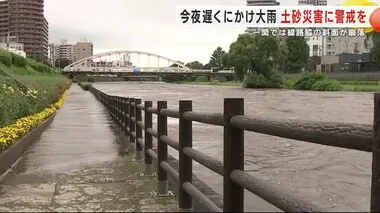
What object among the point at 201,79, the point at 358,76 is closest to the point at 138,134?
the point at 358,76

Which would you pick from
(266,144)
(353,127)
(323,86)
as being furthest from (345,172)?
(323,86)

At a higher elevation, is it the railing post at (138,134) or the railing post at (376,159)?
the railing post at (376,159)

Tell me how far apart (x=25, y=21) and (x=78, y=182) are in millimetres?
102316

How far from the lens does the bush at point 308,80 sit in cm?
7012

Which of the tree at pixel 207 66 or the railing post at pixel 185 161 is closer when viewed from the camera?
the railing post at pixel 185 161

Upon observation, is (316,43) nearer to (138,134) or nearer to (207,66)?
(207,66)

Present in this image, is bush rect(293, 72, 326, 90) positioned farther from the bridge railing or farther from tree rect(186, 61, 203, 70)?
tree rect(186, 61, 203, 70)

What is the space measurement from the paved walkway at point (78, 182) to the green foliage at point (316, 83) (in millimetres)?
57709

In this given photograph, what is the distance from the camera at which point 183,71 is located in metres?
128

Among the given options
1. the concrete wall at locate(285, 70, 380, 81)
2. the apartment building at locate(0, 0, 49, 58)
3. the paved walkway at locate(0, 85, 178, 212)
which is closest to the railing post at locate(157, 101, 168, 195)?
the paved walkway at locate(0, 85, 178, 212)

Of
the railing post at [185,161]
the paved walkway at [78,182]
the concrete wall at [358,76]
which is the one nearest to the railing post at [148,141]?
the paved walkway at [78,182]

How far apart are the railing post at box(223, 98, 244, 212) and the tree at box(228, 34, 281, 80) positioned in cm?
7498

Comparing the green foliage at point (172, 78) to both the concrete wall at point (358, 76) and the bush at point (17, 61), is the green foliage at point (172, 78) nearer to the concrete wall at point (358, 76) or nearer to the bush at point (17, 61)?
the concrete wall at point (358, 76)

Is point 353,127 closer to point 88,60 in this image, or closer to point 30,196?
point 30,196
